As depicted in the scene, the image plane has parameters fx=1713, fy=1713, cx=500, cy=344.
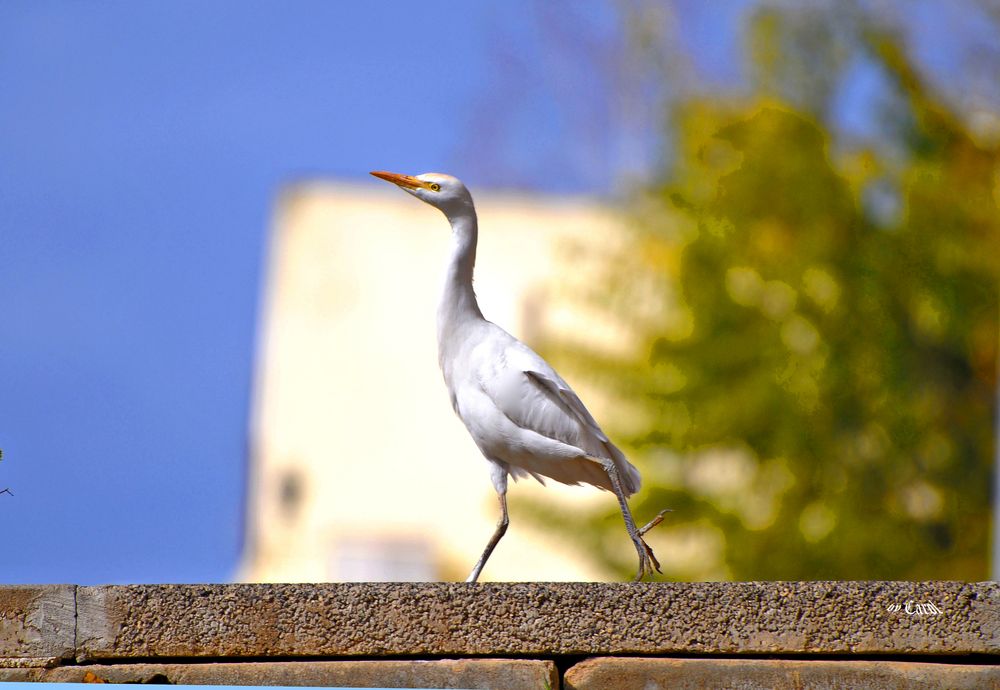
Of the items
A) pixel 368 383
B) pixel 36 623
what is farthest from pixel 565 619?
pixel 368 383

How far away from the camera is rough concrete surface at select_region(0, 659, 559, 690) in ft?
15.7

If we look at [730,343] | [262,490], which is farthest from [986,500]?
[262,490]

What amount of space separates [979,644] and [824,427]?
12.7 meters

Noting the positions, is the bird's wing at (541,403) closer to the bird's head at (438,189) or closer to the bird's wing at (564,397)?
the bird's wing at (564,397)

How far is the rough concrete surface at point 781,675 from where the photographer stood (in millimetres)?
4746

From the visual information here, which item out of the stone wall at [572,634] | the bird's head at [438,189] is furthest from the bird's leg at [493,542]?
the bird's head at [438,189]

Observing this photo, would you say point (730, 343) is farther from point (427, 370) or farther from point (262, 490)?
point (262, 490)

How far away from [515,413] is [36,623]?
1555mm

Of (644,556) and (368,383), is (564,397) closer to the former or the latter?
(644,556)

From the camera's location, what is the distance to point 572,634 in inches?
189

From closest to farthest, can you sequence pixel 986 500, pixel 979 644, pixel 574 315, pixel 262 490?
pixel 979 644 → pixel 986 500 → pixel 574 315 → pixel 262 490

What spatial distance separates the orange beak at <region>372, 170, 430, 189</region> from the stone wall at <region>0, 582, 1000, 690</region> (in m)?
1.44

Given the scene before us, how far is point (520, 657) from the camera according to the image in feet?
15.8

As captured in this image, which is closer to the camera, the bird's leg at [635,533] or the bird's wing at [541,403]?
the bird's leg at [635,533]
